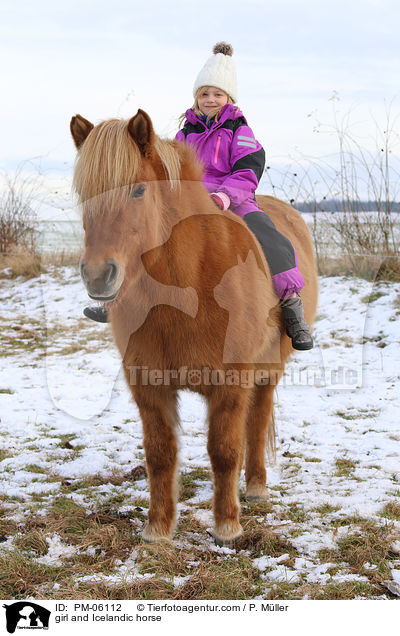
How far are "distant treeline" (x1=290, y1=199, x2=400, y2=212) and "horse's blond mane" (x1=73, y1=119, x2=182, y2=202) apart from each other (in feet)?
21.7

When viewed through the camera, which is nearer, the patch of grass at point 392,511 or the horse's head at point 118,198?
the horse's head at point 118,198

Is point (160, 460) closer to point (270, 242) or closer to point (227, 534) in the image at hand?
point (227, 534)

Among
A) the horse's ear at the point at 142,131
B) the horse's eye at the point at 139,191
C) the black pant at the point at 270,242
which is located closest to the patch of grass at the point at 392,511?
the black pant at the point at 270,242

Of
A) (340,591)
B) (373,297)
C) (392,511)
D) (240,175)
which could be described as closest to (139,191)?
(240,175)

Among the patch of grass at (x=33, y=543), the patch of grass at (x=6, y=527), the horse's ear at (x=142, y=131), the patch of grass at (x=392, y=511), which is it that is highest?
the horse's ear at (x=142, y=131)

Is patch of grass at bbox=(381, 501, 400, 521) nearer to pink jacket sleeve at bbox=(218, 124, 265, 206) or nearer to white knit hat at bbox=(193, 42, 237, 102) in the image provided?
pink jacket sleeve at bbox=(218, 124, 265, 206)

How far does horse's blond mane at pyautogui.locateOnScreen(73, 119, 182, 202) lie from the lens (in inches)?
80.8

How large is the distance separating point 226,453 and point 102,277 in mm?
1150

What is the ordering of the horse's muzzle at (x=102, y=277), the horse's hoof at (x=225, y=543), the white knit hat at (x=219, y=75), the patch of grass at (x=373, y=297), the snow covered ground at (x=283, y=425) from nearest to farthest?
the horse's muzzle at (x=102, y=277)
the horse's hoof at (x=225, y=543)
the snow covered ground at (x=283, y=425)
the white knit hat at (x=219, y=75)
the patch of grass at (x=373, y=297)

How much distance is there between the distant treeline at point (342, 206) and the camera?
26.0 ft

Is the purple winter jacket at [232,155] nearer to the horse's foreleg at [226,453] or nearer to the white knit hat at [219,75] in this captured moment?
the white knit hat at [219,75]

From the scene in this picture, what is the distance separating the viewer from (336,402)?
194 inches

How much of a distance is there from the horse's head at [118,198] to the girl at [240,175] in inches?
28.5
